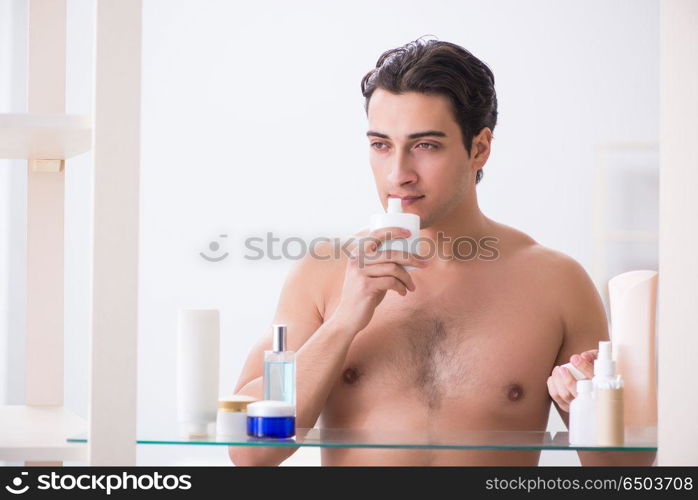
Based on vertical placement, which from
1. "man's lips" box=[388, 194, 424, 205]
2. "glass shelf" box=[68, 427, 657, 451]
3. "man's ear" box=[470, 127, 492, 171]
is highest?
"man's ear" box=[470, 127, 492, 171]

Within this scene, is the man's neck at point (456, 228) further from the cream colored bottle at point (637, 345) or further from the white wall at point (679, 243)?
the white wall at point (679, 243)

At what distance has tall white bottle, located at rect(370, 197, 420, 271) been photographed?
95 cm

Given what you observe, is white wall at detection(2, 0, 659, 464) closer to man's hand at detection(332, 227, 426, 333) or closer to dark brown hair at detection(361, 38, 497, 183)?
dark brown hair at detection(361, 38, 497, 183)

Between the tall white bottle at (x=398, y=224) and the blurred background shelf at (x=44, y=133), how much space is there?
0.33 meters

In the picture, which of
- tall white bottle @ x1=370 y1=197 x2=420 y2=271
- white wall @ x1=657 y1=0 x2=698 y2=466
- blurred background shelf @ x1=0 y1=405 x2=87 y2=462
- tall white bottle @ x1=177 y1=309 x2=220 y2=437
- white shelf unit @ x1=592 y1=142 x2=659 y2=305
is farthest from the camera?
white shelf unit @ x1=592 y1=142 x2=659 y2=305

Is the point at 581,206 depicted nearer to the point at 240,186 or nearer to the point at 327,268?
the point at 240,186

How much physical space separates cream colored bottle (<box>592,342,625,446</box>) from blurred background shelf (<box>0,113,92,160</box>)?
54 cm

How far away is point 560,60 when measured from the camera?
2426 mm

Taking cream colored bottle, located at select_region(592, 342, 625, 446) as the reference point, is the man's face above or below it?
above

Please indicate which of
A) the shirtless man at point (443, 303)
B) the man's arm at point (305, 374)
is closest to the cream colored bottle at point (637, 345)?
the shirtless man at point (443, 303)

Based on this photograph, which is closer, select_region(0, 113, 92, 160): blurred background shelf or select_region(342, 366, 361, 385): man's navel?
select_region(0, 113, 92, 160): blurred background shelf

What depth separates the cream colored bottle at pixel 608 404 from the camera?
2.65ft

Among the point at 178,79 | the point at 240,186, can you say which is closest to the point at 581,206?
the point at 240,186

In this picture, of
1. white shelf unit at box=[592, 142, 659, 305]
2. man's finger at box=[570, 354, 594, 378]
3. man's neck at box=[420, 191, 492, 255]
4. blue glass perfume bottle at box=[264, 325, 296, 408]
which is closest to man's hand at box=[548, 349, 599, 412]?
man's finger at box=[570, 354, 594, 378]
